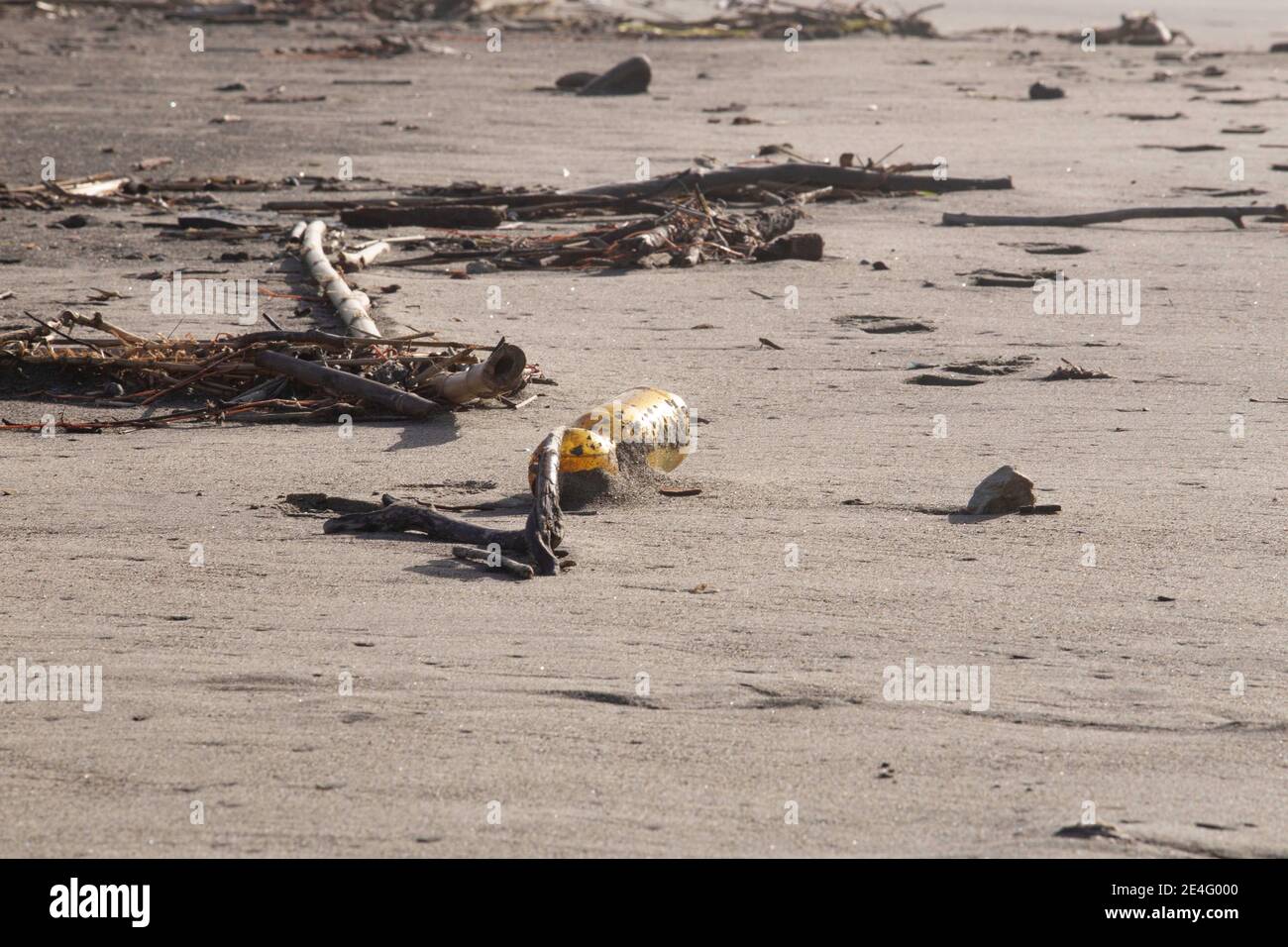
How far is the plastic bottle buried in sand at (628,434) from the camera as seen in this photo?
559cm

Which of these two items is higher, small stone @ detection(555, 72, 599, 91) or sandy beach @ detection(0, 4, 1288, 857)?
small stone @ detection(555, 72, 599, 91)

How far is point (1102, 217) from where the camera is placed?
11703 mm

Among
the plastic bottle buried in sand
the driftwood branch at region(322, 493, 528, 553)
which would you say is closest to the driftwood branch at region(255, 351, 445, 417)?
the plastic bottle buried in sand

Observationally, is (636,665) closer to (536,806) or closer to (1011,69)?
(536,806)

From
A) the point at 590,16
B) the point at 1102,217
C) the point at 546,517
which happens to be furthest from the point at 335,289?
the point at 590,16

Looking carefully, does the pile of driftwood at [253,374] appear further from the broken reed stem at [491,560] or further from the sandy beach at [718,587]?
the broken reed stem at [491,560]

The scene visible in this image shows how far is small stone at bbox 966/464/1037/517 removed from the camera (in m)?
5.49

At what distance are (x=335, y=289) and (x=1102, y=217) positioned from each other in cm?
574

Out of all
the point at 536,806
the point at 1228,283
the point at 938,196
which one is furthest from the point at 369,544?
the point at 938,196

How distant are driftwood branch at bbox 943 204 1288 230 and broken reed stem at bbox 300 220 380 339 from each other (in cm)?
459

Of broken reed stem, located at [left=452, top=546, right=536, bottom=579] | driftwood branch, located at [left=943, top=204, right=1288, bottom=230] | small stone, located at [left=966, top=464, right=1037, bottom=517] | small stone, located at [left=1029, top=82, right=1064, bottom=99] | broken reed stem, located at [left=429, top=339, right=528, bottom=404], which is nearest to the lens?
broken reed stem, located at [left=452, top=546, right=536, bottom=579]

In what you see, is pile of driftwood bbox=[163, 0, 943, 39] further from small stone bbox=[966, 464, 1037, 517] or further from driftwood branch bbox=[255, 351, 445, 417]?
small stone bbox=[966, 464, 1037, 517]

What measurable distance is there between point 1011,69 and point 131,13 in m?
18.5

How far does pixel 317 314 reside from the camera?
9.07 metres
